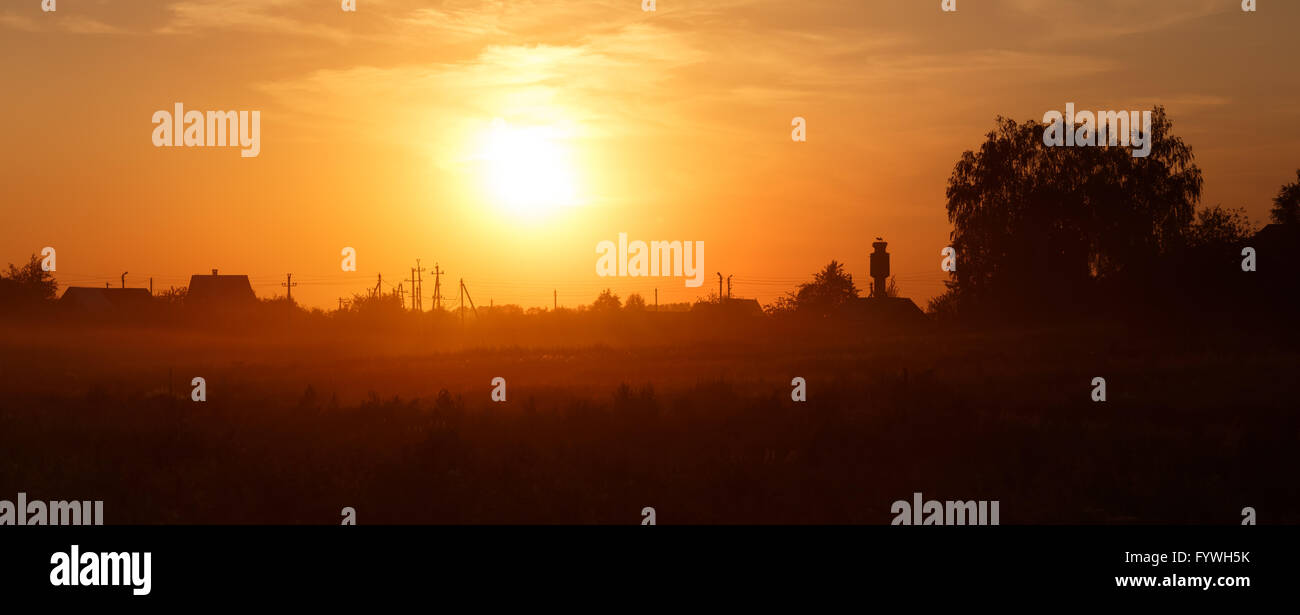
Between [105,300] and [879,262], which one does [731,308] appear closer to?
[879,262]

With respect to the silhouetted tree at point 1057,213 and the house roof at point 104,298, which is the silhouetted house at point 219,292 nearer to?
the house roof at point 104,298

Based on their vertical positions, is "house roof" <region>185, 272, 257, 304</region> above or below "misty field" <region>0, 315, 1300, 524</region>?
above

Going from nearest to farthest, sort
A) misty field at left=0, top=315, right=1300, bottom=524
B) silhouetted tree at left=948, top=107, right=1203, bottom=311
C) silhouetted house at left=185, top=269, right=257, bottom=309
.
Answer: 1. misty field at left=0, top=315, right=1300, bottom=524
2. silhouetted tree at left=948, top=107, right=1203, bottom=311
3. silhouetted house at left=185, top=269, right=257, bottom=309

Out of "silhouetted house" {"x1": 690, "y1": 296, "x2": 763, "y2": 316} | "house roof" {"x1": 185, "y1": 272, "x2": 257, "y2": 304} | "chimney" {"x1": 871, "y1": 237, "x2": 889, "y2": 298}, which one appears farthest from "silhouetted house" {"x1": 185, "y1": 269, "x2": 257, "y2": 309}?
"chimney" {"x1": 871, "y1": 237, "x2": 889, "y2": 298}

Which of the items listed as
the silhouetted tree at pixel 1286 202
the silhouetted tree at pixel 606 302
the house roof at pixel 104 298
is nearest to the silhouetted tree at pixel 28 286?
the house roof at pixel 104 298

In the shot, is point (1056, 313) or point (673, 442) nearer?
point (673, 442)

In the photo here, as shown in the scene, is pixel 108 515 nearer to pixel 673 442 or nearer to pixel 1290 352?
pixel 673 442

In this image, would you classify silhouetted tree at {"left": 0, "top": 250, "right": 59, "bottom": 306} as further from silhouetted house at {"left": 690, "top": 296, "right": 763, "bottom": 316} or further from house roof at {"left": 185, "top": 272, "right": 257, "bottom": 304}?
silhouetted house at {"left": 690, "top": 296, "right": 763, "bottom": 316}
